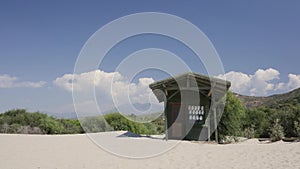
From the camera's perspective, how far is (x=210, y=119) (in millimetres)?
13992

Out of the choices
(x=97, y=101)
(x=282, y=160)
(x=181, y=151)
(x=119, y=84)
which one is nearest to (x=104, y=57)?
(x=97, y=101)

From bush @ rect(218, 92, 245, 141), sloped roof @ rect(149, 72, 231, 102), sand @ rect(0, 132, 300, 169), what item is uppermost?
sloped roof @ rect(149, 72, 231, 102)

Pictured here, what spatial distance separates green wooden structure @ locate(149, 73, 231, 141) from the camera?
13312 millimetres

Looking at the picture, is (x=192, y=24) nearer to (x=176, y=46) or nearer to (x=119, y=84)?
(x=176, y=46)

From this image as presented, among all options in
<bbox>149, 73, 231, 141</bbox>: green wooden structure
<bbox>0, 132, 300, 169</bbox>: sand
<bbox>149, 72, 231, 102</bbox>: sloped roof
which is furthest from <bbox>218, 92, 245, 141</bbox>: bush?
<bbox>0, 132, 300, 169</bbox>: sand

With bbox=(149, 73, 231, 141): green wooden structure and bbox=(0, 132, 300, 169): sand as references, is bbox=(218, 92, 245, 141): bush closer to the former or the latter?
bbox=(149, 73, 231, 141): green wooden structure

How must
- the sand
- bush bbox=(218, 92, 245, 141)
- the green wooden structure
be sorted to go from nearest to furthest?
the sand → the green wooden structure → bush bbox=(218, 92, 245, 141)

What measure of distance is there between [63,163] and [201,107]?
25.6ft

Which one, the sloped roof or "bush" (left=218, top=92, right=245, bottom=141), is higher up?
the sloped roof

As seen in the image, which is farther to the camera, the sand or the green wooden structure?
the green wooden structure

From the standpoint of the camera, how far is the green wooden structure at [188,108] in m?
13.3

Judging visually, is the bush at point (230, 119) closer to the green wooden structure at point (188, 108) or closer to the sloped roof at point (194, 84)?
the green wooden structure at point (188, 108)

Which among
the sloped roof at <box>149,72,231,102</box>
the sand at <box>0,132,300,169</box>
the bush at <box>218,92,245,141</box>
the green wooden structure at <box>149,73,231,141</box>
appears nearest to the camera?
the sand at <box>0,132,300,169</box>

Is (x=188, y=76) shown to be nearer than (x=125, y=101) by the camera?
No
